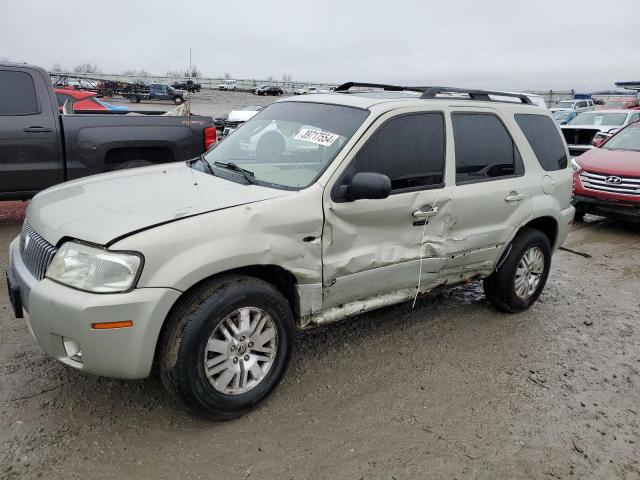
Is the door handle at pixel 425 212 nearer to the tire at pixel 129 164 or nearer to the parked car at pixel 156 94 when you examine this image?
the tire at pixel 129 164

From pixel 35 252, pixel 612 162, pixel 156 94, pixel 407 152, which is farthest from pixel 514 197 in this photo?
pixel 156 94

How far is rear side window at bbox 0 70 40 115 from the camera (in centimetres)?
632

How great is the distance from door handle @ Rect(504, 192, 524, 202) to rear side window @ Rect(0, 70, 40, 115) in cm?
539

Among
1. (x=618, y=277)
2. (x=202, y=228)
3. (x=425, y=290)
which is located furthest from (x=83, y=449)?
(x=618, y=277)

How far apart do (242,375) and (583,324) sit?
3.16m

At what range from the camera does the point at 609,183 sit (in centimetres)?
805

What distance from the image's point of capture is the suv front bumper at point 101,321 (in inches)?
102

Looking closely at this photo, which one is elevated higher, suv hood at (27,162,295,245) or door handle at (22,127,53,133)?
suv hood at (27,162,295,245)

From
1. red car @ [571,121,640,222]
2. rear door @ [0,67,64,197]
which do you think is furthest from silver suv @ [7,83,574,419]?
red car @ [571,121,640,222]

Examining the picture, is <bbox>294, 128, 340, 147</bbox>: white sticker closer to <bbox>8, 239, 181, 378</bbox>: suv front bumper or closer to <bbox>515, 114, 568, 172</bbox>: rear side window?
<bbox>8, 239, 181, 378</bbox>: suv front bumper

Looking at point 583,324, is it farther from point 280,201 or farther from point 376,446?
point 280,201

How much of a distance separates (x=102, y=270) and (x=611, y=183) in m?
7.63

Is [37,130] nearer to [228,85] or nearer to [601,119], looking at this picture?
[601,119]

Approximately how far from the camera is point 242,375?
10.0 feet
